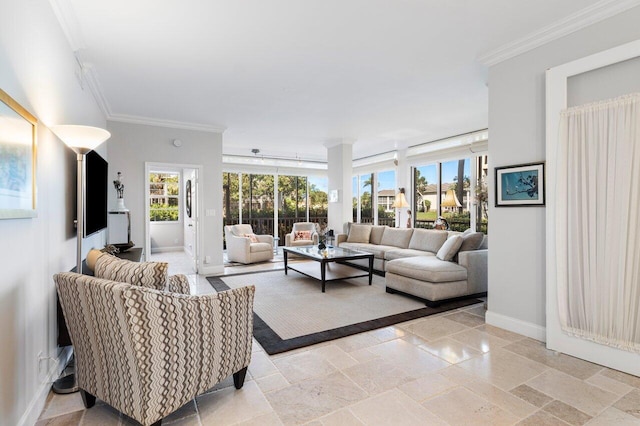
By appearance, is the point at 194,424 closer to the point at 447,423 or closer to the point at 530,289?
the point at 447,423

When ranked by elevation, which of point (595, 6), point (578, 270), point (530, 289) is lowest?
point (530, 289)

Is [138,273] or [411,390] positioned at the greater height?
[138,273]

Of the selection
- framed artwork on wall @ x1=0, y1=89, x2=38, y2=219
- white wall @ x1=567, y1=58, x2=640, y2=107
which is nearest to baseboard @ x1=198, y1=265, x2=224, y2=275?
framed artwork on wall @ x1=0, y1=89, x2=38, y2=219

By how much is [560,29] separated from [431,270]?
2.57 metres

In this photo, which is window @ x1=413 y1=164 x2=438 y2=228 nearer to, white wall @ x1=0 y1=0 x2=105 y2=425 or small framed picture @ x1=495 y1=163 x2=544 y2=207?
small framed picture @ x1=495 y1=163 x2=544 y2=207

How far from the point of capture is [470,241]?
4.31 m

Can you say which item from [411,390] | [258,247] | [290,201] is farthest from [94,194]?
A: [290,201]

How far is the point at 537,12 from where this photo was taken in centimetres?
251

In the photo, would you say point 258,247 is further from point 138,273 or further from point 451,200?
point 138,273

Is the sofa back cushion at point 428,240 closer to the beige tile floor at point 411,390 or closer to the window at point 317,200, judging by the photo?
the beige tile floor at point 411,390

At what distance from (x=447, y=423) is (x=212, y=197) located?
493 cm

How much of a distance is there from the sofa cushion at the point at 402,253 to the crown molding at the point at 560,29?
3.06 metres

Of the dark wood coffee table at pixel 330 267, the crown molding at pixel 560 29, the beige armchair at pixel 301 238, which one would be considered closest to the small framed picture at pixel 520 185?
the crown molding at pixel 560 29

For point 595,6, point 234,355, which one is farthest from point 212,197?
point 595,6
